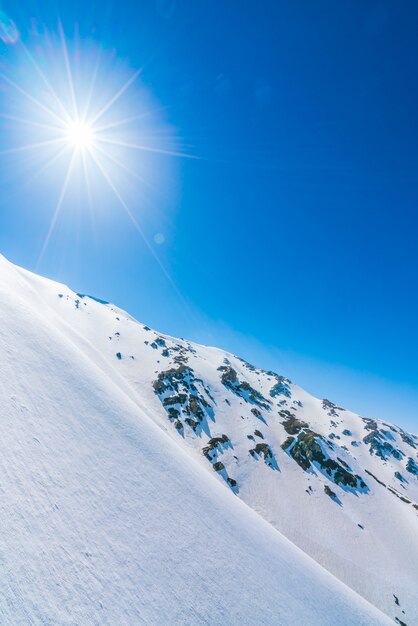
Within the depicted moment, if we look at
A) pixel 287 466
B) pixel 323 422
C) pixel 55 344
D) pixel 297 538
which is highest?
pixel 323 422

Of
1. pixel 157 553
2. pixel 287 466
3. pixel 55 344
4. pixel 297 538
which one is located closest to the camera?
pixel 157 553

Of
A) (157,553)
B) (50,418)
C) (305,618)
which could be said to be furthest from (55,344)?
(305,618)

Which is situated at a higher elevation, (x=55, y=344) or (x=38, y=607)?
(x=55, y=344)

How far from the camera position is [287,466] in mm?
58875

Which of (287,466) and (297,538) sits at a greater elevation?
(287,466)

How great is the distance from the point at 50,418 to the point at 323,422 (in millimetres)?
162965

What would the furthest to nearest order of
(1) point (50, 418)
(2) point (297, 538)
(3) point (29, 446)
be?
(2) point (297, 538) → (1) point (50, 418) → (3) point (29, 446)

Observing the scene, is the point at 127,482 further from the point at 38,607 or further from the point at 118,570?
the point at 38,607

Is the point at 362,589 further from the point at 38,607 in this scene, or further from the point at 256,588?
the point at 38,607

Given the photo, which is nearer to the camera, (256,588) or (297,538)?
(256,588)

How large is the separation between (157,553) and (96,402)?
9169 mm

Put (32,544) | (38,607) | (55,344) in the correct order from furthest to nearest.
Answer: (55,344), (32,544), (38,607)

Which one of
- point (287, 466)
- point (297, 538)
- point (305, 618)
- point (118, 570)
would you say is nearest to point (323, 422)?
point (287, 466)

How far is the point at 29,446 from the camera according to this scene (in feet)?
28.3
